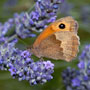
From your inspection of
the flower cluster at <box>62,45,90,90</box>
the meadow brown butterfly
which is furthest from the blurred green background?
the meadow brown butterfly

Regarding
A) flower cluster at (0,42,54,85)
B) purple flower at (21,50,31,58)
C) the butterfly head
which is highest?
the butterfly head

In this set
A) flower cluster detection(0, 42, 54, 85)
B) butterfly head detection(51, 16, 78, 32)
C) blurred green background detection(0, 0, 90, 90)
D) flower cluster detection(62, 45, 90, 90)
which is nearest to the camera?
flower cluster detection(0, 42, 54, 85)

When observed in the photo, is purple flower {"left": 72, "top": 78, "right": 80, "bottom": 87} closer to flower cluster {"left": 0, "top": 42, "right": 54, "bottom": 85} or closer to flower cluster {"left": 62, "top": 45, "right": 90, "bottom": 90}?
flower cluster {"left": 62, "top": 45, "right": 90, "bottom": 90}

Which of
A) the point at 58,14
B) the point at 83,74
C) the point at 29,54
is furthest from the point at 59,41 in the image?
the point at 58,14

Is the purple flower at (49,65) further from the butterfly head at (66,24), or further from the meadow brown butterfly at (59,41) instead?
the butterfly head at (66,24)

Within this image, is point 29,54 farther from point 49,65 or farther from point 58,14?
point 58,14

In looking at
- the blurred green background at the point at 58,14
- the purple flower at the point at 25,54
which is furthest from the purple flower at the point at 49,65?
the blurred green background at the point at 58,14

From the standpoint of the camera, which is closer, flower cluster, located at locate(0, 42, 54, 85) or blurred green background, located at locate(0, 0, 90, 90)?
flower cluster, located at locate(0, 42, 54, 85)
